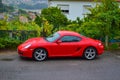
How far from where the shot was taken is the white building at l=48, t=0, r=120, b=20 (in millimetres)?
40531

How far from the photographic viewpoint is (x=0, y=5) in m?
25.5

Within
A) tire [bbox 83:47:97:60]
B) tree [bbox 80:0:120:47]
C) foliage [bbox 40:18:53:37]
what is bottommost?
tire [bbox 83:47:97:60]

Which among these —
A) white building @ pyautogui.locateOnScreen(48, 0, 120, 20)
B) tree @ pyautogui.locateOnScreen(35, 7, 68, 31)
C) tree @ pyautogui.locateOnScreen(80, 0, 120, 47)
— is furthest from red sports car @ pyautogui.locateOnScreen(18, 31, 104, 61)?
white building @ pyautogui.locateOnScreen(48, 0, 120, 20)

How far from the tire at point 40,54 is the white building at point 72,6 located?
26.3 m

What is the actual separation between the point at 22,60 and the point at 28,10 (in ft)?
43.2

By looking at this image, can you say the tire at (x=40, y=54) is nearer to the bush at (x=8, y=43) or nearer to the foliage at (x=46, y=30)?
the bush at (x=8, y=43)

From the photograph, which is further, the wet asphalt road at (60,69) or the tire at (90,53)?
the tire at (90,53)

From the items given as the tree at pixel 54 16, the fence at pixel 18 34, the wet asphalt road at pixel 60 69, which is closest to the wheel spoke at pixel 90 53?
the wet asphalt road at pixel 60 69

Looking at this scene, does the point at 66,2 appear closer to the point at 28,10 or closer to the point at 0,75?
the point at 28,10

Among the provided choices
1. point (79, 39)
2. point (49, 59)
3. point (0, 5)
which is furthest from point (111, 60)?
point (0, 5)

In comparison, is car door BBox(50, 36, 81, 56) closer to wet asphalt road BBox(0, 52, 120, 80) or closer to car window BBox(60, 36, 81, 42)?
car window BBox(60, 36, 81, 42)

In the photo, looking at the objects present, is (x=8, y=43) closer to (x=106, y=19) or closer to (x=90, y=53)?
(x=90, y=53)

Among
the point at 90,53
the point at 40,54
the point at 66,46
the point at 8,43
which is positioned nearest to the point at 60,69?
the point at 40,54

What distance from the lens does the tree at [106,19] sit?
670 inches
